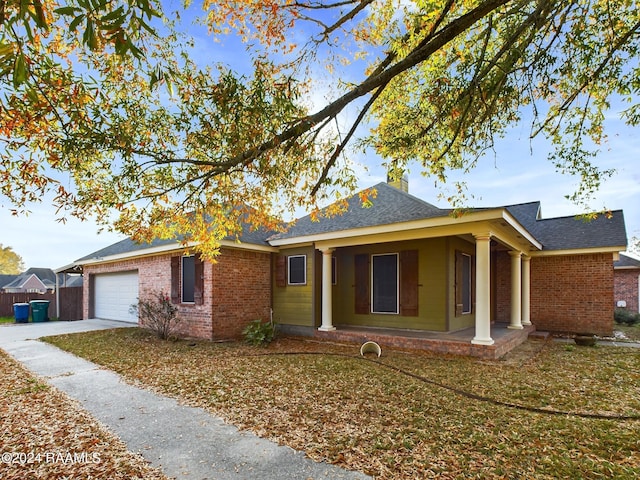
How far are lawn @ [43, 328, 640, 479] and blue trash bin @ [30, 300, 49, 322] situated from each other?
877cm

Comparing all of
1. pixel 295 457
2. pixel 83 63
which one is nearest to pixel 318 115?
pixel 83 63

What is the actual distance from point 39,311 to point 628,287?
25.8 m

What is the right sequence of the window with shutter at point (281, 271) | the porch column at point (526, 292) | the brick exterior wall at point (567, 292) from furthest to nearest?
the porch column at point (526, 292) → the window with shutter at point (281, 271) → the brick exterior wall at point (567, 292)

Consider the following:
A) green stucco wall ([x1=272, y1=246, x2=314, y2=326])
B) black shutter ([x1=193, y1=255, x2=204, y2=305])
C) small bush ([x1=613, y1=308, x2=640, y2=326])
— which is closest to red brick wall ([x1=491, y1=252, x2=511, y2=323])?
small bush ([x1=613, y1=308, x2=640, y2=326])

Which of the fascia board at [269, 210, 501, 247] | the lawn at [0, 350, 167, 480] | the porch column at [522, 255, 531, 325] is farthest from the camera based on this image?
the porch column at [522, 255, 531, 325]

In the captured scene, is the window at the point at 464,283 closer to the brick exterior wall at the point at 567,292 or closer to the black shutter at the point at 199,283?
the brick exterior wall at the point at 567,292

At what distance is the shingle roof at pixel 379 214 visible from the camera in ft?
26.0

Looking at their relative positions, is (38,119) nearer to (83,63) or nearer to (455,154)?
(83,63)

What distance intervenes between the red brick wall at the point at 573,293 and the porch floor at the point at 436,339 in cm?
178

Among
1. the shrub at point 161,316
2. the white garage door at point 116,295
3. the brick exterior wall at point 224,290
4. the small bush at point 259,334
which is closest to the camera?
the small bush at point 259,334

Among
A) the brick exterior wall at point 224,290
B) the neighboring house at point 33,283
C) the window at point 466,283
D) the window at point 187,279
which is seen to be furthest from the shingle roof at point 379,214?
the neighboring house at point 33,283

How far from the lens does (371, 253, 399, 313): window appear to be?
9.33 metres

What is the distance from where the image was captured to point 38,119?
3.34 metres

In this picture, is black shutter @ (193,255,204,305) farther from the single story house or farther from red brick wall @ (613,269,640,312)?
red brick wall @ (613,269,640,312)
